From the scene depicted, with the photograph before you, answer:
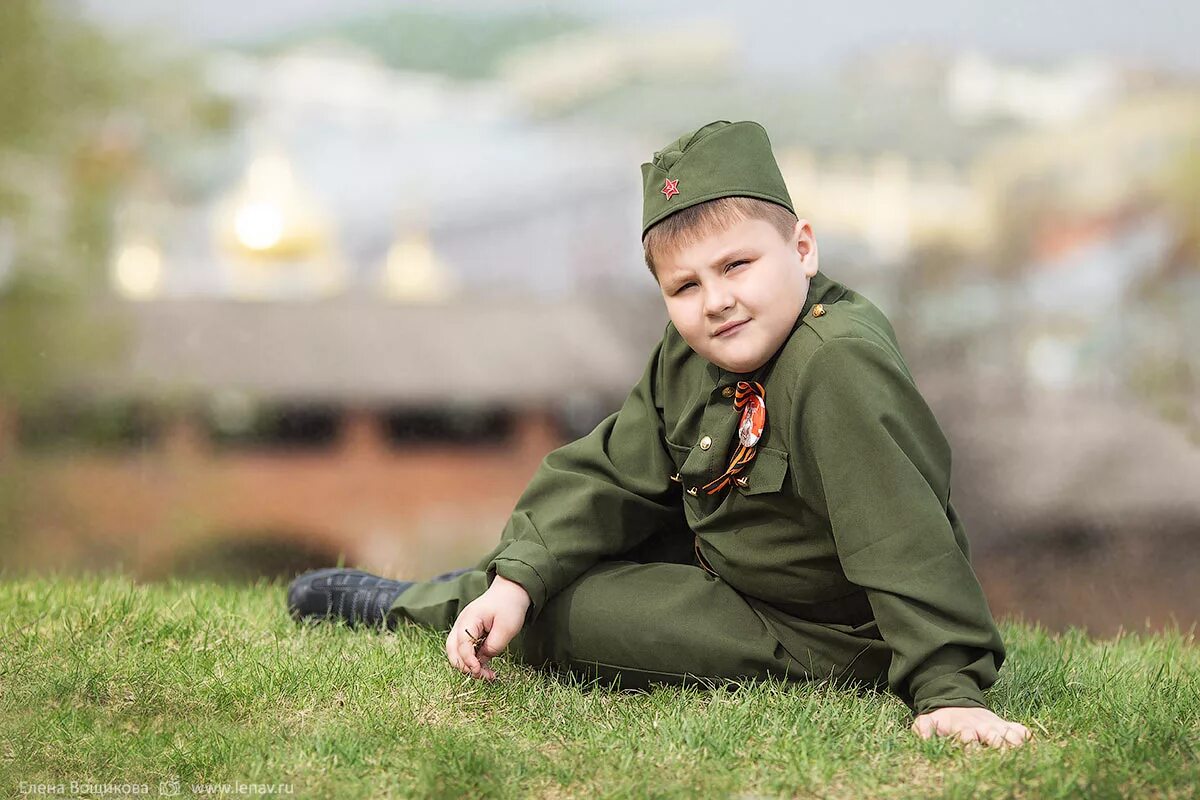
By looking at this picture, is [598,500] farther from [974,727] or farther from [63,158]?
[63,158]

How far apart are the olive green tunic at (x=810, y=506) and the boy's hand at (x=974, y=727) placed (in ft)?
0.06

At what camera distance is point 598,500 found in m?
2.03

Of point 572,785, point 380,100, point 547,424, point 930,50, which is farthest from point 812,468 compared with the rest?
point 380,100

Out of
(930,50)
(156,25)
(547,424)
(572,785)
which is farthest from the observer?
(156,25)

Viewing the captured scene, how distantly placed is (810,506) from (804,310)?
0.27 meters

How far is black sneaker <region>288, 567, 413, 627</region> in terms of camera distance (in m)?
2.32

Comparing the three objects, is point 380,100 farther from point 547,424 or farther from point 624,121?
point 547,424

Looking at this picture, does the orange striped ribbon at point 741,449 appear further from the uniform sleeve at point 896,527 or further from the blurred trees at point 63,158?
the blurred trees at point 63,158

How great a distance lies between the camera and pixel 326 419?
10.7 meters

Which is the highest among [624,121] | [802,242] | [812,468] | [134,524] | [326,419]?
Result: [624,121]

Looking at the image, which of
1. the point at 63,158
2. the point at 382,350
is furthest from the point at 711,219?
the point at 63,158

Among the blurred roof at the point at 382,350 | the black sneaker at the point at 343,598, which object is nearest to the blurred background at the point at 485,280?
the blurred roof at the point at 382,350

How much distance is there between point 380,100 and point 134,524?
176 inches

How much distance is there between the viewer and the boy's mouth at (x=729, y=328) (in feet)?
5.85
